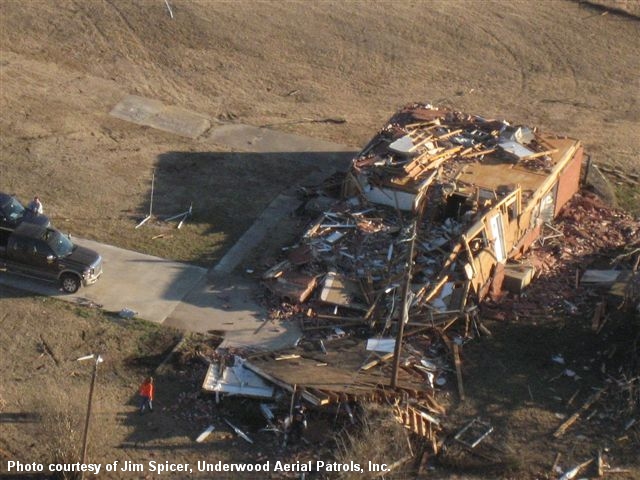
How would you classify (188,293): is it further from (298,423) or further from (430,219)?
(430,219)

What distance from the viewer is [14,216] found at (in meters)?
26.5

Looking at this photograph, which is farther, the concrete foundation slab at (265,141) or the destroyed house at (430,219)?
the concrete foundation slab at (265,141)

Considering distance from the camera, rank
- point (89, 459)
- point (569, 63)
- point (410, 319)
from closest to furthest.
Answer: point (89, 459) < point (410, 319) < point (569, 63)

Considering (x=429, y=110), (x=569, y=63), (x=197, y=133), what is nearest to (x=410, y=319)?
(x=429, y=110)

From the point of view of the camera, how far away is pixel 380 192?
28.3m

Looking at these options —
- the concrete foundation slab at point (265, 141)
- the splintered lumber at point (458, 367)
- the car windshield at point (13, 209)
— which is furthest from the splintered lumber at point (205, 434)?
the concrete foundation slab at point (265, 141)

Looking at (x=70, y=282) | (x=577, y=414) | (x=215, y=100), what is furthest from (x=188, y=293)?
(x=215, y=100)

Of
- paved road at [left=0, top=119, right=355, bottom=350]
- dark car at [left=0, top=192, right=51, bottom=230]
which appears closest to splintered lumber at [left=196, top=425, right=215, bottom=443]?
paved road at [left=0, top=119, right=355, bottom=350]

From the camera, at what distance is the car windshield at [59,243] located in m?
25.2

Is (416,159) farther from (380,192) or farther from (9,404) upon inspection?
(9,404)

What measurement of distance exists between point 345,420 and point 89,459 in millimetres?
4998

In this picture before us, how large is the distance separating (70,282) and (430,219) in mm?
9204

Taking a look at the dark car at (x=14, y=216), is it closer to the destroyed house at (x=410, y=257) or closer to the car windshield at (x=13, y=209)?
the car windshield at (x=13, y=209)

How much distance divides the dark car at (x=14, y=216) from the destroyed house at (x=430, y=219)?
239 inches
